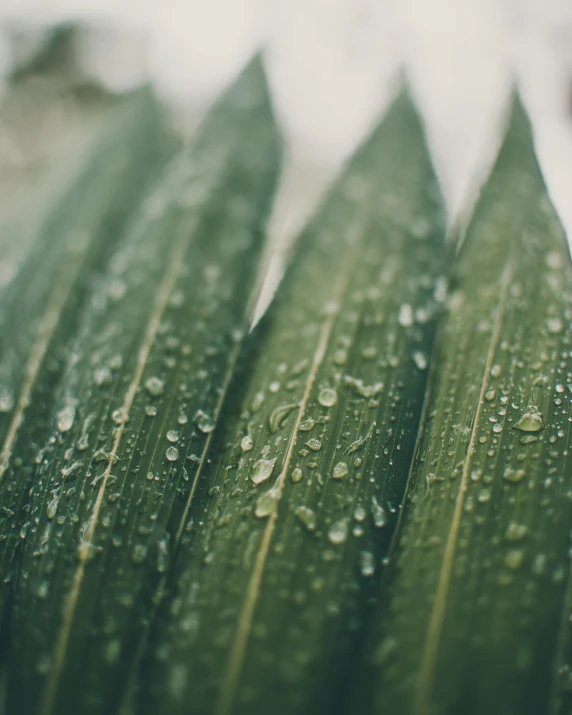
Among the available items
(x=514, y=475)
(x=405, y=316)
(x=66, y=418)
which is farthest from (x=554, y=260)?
(x=66, y=418)

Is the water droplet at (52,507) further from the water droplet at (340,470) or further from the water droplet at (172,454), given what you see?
the water droplet at (340,470)

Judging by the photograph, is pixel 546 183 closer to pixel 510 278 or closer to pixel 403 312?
pixel 510 278

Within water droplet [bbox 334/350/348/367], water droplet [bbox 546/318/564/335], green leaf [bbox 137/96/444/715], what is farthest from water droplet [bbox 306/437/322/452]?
water droplet [bbox 546/318/564/335]

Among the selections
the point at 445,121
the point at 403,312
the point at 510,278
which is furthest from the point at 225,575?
the point at 445,121

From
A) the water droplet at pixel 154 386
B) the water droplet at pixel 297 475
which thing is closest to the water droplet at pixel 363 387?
the water droplet at pixel 297 475

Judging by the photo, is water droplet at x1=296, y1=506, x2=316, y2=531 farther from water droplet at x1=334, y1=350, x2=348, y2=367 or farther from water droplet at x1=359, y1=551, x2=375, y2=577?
water droplet at x1=334, y1=350, x2=348, y2=367
